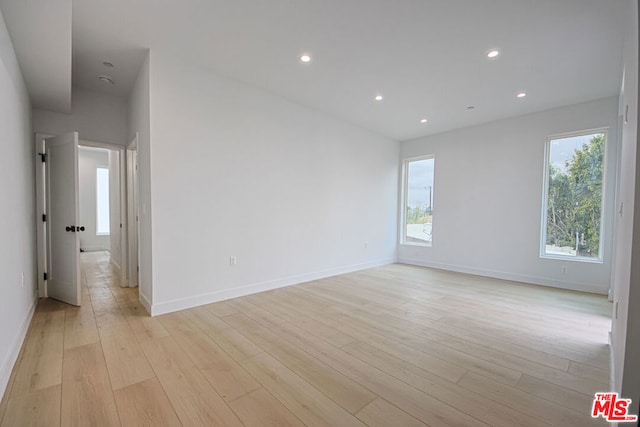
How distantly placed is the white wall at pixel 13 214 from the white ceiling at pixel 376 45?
40 cm

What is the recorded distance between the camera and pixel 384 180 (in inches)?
245

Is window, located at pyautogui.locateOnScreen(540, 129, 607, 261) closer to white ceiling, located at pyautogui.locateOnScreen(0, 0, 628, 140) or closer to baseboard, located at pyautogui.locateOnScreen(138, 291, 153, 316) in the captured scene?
white ceiling, located at pyautogui.locateOnScreen(0, 0, 628, 140)

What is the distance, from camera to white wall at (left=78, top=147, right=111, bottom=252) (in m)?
7.87

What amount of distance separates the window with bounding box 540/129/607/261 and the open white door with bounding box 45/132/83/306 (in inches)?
270

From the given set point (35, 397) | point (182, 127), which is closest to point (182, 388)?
point (35, 397)

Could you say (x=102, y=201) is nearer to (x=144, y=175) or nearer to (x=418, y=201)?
(x=144, y=175)

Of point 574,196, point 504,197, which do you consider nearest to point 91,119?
point 504,197

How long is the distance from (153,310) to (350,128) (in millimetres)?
4337

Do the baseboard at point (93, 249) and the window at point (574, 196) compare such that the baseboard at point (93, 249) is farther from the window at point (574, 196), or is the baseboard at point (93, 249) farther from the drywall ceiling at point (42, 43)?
the window at point (574, 196)

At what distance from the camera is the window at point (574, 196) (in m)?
4.24

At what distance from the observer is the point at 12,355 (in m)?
2.07

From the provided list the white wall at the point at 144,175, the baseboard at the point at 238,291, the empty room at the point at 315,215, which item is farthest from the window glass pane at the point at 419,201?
the white wall at the point at 144,175

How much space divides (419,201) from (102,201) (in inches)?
352

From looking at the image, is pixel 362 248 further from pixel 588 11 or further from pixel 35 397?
pixel 35 397
